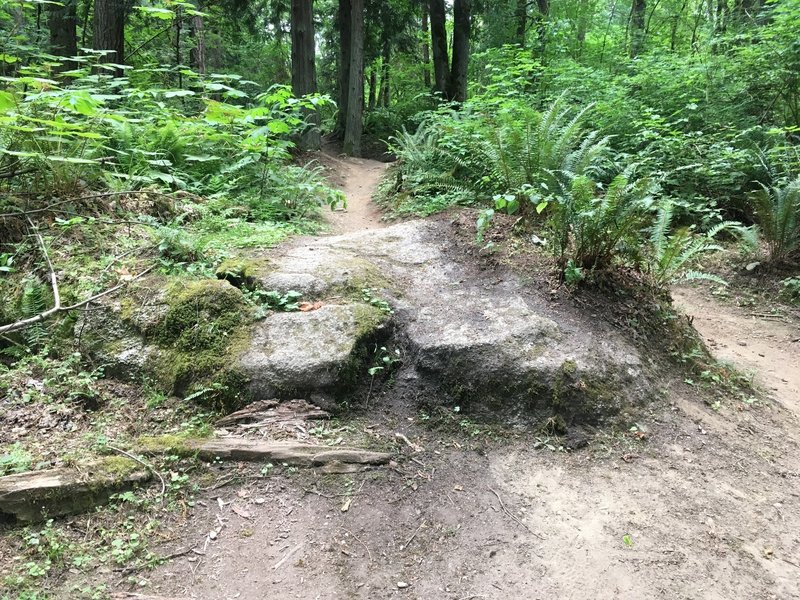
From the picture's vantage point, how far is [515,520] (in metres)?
3.04

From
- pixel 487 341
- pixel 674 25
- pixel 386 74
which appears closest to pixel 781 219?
pixel 487 341

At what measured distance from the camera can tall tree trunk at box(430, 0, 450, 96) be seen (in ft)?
52.9

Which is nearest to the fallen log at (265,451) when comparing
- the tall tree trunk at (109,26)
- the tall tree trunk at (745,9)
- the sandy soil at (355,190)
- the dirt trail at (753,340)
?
the dirt trail at (753,340)

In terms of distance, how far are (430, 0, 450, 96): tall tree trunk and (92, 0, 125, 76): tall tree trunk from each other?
9983mm

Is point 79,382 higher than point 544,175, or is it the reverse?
point 544,175

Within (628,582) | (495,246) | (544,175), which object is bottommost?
(628,582)

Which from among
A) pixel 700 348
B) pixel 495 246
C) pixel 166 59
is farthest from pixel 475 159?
pixel 166 59

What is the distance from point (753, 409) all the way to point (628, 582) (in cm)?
240

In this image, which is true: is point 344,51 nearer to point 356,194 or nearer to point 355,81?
point 355,81

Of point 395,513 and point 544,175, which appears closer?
point 395,513

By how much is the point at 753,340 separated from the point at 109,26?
35.4ft

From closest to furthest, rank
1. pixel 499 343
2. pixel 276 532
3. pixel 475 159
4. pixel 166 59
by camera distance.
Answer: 1. pixel 276 532
2. pixel 499 343
3. pixel 475 159
4. pixel 166 59

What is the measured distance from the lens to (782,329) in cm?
570

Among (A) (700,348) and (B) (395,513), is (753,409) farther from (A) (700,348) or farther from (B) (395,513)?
(B) (395,513)
